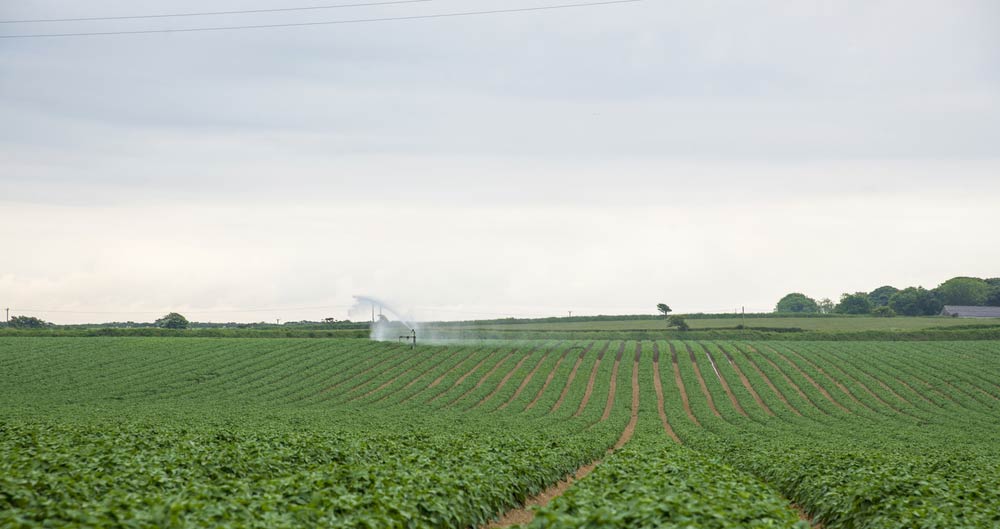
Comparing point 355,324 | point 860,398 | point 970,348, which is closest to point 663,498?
point 860,398

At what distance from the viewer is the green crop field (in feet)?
39.7

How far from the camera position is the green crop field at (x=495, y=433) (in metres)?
12.1

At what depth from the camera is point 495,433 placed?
31.7 meters

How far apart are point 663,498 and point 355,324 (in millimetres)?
121933

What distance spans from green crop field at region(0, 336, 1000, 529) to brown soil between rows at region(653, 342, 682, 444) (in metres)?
0.30

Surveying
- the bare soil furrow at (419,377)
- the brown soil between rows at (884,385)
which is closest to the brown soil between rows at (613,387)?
the bare soil furrow at (419,377)

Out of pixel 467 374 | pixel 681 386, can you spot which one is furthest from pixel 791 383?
pixel 467 374

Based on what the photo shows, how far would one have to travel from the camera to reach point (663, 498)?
Result: 12211 millimetres

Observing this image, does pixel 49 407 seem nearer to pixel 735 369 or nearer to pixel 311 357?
pixel 311 357

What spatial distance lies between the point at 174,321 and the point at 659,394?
344ft

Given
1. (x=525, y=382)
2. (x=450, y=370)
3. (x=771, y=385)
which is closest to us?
(x=771, y=385)

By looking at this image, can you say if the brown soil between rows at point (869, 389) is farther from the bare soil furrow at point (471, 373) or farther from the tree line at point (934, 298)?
the tree line at point (934, 298)

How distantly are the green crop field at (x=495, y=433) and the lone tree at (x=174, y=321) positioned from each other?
5163cm

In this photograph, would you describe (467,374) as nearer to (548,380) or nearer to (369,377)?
(548,380)
